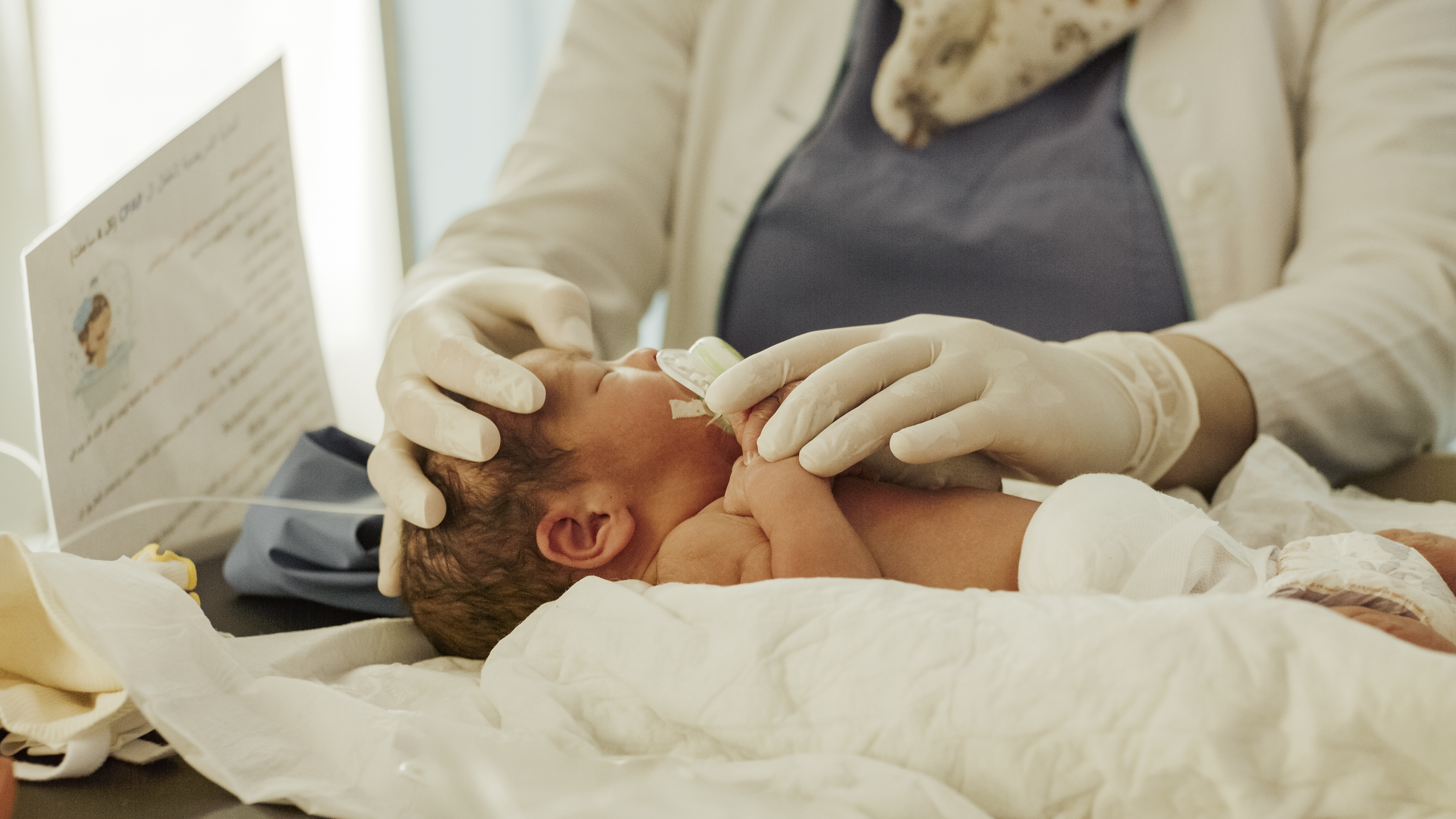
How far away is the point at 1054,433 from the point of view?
30.9 inches

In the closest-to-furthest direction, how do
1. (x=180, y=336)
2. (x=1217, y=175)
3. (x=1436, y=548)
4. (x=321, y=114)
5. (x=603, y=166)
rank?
(x=1436, y=548) < (x=180, y=336) < (x=1217, y=175) < (x=603, y=166) < (x=321, y=114)

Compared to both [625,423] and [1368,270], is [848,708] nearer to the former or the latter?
[625,423]

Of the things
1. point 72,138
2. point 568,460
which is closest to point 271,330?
point 568,460

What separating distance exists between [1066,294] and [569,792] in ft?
3.00

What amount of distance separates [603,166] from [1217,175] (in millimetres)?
804

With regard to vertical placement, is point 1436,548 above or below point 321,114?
below

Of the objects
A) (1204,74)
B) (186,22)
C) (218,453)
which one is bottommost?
(218,453)

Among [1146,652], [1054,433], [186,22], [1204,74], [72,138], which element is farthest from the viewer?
[186,22]

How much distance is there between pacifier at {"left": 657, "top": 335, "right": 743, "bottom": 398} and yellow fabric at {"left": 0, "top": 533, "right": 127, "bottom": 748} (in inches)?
17.6

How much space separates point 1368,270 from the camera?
102 cm

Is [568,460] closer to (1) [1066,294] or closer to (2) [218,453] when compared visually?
(2) [218,453]

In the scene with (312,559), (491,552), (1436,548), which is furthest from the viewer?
(312,559)

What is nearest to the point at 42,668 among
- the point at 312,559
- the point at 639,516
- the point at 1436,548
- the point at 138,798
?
the point at 138,798

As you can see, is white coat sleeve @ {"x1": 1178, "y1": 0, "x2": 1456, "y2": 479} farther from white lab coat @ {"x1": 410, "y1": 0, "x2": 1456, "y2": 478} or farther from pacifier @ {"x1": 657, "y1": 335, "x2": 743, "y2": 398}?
pacifier @ {"x1": 657, "y1": 335, "x2": 743, "y2": 398}
